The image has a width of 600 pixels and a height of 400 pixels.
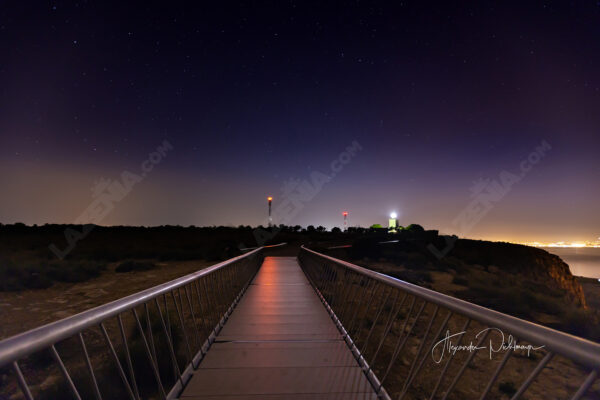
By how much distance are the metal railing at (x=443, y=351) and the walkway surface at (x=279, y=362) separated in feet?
0.77

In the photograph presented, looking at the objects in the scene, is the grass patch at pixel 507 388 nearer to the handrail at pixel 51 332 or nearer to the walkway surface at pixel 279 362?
the walkway surface at pixel 279 362

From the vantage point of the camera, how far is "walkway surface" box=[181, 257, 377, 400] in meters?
3.16

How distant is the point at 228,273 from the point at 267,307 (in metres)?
1.13

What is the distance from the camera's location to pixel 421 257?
2644 centimetres

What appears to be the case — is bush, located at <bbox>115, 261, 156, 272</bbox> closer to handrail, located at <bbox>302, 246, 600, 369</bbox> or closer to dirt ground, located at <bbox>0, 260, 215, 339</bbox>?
dirt ground, located at <bbox>0, 260, 215, 339</bbox>

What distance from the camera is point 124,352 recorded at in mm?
3664

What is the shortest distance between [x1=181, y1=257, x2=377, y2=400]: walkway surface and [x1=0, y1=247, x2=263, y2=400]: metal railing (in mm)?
228

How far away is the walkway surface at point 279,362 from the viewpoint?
316 cm

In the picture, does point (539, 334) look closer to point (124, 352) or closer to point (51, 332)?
point (51, 332)

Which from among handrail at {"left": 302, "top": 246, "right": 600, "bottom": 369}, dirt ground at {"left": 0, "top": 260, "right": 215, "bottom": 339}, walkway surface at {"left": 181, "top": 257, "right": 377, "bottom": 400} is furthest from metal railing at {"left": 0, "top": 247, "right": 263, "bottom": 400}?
dirt ground at {"left": 0, "top": 260, "right": 215, "bottom": 339}

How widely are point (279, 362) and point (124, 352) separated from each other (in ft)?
5.38

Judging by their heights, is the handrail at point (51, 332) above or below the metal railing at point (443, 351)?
above

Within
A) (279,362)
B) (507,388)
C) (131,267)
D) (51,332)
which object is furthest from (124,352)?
(131,267)

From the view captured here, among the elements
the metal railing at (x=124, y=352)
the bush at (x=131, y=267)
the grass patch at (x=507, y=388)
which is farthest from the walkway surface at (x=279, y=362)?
the bush at (x=131, y=267)
